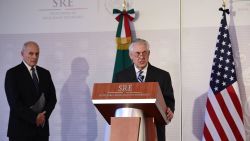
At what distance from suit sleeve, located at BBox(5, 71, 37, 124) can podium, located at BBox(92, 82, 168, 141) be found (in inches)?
52.4

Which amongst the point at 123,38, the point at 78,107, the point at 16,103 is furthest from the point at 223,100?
the point at 16,103

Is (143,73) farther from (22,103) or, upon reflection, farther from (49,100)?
(22,103)

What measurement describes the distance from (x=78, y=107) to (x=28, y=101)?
4.17 ft

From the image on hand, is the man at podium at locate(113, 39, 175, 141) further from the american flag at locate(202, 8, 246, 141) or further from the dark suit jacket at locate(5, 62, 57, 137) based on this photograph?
the american flag at locate(202, 8, 246, 141)

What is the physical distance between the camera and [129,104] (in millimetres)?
2674

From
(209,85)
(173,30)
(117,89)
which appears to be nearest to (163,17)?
(173,30)

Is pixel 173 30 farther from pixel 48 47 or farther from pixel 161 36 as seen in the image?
pixel 48 47

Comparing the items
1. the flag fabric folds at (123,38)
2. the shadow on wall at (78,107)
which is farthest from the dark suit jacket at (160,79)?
the shadow on wall at (78,107)

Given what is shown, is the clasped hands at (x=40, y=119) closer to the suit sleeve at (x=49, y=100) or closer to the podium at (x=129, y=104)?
the suit sleeve at (x=49, y=100)

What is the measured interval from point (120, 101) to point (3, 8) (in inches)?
135

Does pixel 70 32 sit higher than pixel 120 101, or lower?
higher

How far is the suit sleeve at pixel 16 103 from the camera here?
3.89m

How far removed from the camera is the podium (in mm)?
2631

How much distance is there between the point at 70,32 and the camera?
5.34 m
